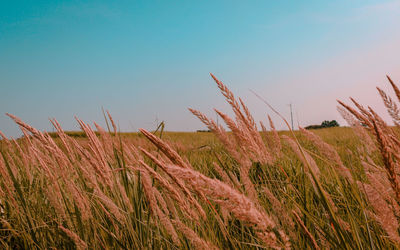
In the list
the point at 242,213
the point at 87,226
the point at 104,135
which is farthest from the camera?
the point at 104,135

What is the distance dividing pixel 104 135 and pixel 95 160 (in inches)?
28.1

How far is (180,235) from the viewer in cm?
136

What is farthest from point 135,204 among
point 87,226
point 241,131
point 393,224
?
point 393,224

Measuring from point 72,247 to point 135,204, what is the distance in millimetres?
494

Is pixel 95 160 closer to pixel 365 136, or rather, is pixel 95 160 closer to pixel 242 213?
pixel 242 213

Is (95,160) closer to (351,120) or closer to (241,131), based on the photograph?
(241,131)

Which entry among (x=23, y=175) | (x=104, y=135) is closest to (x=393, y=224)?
(x=104, y=135)

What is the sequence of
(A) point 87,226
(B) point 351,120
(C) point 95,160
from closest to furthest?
(C) point 95,160 < (A) point 87,226 < (B) point 351,120

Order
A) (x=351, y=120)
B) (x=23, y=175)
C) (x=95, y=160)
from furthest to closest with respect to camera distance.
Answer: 1. (x=23, y=175)
2. (x=351, y=120)
3. (x=95, y=160)

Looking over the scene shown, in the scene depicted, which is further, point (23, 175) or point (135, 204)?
point (23, 175)

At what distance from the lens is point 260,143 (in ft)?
4.96

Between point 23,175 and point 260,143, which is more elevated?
point 260,143

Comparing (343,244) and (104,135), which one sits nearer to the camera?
(343,244)

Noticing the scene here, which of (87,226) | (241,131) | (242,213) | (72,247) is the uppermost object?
(241,131)
